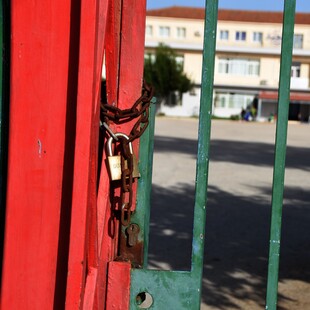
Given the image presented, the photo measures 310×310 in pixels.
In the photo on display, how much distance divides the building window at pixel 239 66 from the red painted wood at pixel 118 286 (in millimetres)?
64964

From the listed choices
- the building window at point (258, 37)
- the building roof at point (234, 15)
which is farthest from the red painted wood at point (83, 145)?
the building roof at point (234, 15)

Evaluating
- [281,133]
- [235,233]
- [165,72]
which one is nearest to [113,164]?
[281,133]

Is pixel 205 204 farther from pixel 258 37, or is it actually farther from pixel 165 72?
pixel 258 37

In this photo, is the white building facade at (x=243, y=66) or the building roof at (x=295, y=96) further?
the white building facade at (x=243, y=66)

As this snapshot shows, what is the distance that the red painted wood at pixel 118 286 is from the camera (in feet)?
8.13

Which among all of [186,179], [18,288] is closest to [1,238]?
[18,288]

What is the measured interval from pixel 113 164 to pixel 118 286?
408 mm

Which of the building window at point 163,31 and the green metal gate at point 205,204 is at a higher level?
the building window at point 163,31

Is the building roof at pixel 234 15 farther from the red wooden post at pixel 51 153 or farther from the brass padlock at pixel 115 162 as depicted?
the red wooden post at pixel 51 153

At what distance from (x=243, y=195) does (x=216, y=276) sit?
5.45 metres

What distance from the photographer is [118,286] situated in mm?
2480

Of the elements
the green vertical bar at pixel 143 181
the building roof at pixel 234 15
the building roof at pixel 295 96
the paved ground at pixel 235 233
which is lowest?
the paved ground at pixel 235 233

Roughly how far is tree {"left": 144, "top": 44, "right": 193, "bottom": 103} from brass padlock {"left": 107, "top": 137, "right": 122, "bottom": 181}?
5862cm

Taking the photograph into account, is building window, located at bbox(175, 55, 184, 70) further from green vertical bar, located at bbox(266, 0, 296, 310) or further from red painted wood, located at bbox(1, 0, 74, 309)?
red painted wood, located at bbox(1, 0, 74, 309)
